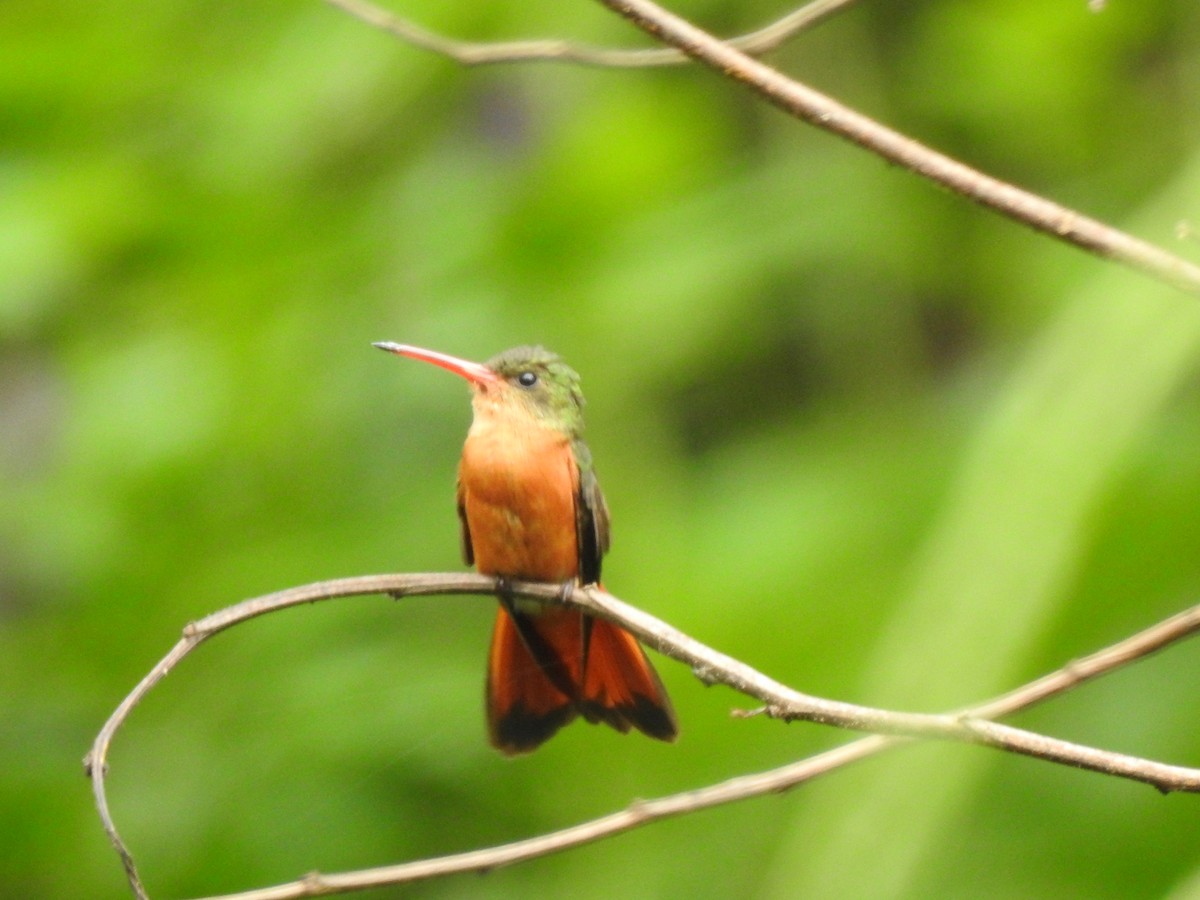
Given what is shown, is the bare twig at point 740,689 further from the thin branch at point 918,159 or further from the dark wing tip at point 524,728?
the dark wing tip at point 524,728

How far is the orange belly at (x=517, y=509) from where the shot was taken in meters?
2.94

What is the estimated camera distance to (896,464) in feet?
9.52

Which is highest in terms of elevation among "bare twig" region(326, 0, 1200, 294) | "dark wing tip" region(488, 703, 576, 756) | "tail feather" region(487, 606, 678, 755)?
"bare twig" region(326, 0, 1200, 294)

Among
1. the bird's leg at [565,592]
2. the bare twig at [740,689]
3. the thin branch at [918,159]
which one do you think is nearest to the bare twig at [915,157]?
the thin branch at [918,159]

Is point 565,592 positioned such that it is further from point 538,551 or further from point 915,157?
point 915,157

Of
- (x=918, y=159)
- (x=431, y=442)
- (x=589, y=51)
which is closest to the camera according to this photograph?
(x=918, y=159)

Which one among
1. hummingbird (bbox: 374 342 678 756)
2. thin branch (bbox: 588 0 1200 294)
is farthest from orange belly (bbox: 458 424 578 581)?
thin branch (bbox: 588 0 1200 294)

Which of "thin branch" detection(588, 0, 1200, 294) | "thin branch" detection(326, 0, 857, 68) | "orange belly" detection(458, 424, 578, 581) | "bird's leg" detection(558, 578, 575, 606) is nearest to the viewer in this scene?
"thin branch" detection(588, 0, 1200, 294)

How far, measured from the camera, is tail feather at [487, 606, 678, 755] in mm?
2686

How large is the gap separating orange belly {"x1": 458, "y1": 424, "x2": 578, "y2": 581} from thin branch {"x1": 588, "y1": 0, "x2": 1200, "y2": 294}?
4.98ft

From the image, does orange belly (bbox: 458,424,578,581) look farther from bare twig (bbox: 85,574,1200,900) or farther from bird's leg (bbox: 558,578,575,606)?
bare twig (bbox: 85,574,1200,900)

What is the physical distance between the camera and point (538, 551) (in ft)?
9.68

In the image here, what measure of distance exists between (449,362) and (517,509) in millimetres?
352

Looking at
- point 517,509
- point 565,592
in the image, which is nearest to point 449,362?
point 517,509
